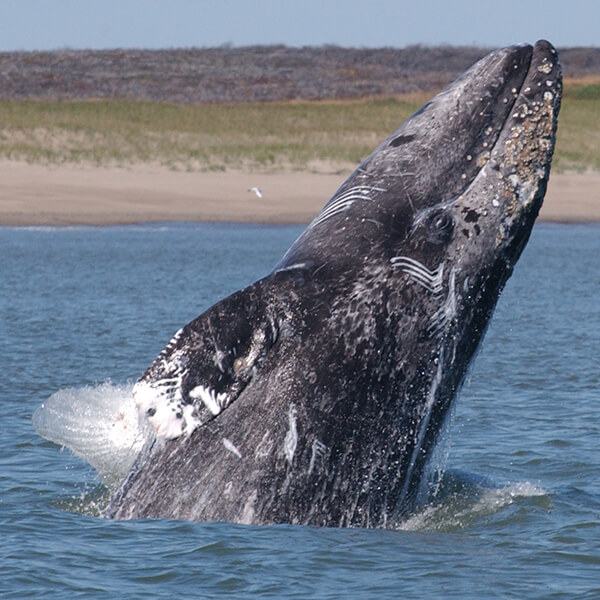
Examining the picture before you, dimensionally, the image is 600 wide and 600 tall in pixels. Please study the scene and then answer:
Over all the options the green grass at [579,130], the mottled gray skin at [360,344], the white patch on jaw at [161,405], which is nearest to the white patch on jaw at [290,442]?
the mottled gray skin at [360,344]

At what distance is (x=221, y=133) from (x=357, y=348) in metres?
41.7

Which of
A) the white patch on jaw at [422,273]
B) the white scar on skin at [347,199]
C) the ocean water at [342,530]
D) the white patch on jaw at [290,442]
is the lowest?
the ocean water at [342,530]

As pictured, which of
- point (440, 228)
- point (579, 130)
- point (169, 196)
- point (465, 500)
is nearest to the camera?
point (440, 228)

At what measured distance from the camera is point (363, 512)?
21.4ft

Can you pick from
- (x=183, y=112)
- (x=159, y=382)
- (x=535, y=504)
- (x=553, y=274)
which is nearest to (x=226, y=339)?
(x=159, y=382)

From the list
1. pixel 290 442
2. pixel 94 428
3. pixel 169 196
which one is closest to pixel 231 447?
pixel 290 442

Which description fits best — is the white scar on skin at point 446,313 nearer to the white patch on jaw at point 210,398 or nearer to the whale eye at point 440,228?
the whale eye at point 440,228

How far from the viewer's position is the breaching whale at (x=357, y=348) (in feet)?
20.5

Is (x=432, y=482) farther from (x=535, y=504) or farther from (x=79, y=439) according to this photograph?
(x=79, y=439)

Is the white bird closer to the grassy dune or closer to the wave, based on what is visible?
the grassy dune

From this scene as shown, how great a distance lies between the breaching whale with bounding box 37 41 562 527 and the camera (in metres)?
6.26

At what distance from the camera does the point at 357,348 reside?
6316 mm

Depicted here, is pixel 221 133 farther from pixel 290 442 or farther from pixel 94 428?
pixel 290 442

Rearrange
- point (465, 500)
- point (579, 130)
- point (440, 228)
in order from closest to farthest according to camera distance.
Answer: point (440, 228) < point (465, 500) < point (579, 130)
